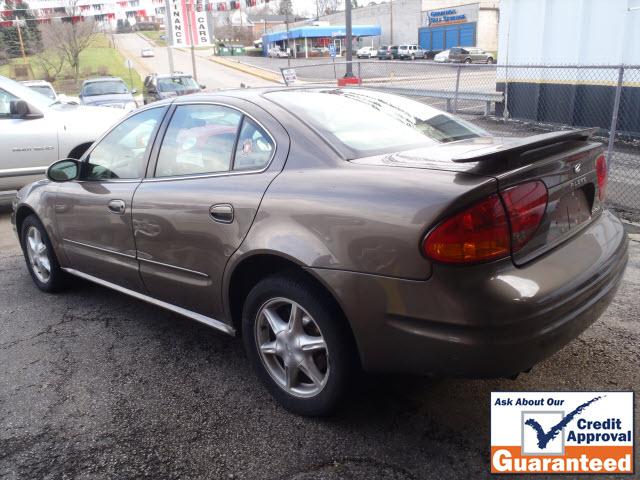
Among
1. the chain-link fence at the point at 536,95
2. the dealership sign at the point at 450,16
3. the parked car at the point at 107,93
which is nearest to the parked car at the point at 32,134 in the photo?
the chain-link fence at the point at 536,95

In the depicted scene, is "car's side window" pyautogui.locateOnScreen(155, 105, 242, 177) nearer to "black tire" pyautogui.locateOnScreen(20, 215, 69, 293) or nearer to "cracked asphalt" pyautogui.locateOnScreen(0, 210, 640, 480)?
"cracked asphalt" pyautogui.locateOnScreen(0, 210, 640, 480)

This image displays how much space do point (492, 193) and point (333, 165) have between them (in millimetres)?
746

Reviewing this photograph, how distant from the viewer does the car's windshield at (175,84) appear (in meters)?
18.7

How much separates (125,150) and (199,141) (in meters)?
0.84

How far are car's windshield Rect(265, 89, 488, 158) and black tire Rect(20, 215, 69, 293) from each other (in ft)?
7.81

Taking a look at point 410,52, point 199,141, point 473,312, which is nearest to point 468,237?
point 473,312

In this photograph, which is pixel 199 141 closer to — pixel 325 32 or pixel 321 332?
pixel 321 332

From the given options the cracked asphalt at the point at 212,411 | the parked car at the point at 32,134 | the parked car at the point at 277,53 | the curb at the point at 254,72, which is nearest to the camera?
the cracked asphalt at the point at 212,411

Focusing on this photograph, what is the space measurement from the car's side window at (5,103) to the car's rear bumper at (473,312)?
655 cm

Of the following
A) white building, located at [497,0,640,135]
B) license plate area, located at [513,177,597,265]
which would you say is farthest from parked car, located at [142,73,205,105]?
license plate area, located at [513,177,597,265]

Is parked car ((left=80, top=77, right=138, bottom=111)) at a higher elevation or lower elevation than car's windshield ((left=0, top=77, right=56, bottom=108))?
lower

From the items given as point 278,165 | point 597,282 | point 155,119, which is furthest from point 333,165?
point 155,119

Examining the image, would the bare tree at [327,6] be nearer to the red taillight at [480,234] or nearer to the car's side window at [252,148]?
the car's side window at [252,148]

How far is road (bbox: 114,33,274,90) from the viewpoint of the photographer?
39.1 metres
